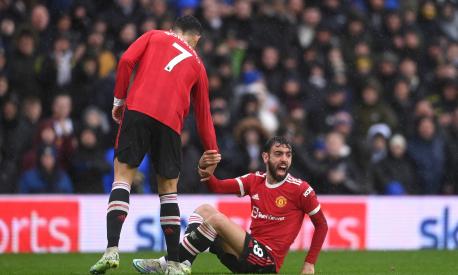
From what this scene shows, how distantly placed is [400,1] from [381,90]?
2.88m

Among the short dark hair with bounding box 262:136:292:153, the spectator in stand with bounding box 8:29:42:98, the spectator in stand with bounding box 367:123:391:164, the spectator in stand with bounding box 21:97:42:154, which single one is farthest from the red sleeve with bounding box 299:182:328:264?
the spectator in stand with bounding box 367:123:391:164

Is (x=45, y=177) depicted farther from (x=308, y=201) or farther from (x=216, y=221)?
(x=308, y=201)

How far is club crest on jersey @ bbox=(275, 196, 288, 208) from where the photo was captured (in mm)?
9086

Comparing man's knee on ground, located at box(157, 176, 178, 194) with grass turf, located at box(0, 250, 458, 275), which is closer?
man's knee on ground, located at box(157, 176, 178, 194)

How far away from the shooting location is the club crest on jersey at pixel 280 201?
29.8 ft

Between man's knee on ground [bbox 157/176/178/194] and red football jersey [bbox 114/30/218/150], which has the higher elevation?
red football jersey [bbox 114/30/218/150]

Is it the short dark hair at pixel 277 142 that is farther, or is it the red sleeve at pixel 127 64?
the short dark hair at pixel 277 142

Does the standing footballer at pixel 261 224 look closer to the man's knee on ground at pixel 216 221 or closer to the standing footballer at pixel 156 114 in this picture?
the man's knee on ground at pixel 216 221

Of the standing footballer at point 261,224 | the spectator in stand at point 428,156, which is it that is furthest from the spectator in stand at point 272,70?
the standing footballer at point 261,224

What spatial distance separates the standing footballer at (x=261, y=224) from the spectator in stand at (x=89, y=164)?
496 cm

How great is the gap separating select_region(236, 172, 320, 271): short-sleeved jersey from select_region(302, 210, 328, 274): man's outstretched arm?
77mm

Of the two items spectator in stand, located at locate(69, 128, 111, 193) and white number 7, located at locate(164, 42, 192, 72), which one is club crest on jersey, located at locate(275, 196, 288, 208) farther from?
spectator in stand, located at locate(69, 128, 111, 193)

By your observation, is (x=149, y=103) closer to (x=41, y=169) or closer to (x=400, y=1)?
(x=41, y=169)

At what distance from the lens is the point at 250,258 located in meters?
8.87
